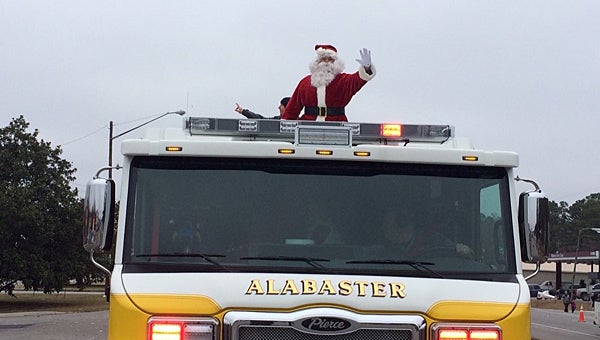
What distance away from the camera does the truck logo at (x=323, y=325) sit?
444 centimetres

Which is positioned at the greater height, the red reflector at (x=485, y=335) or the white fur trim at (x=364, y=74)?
the white fur trim at (x=364, y=74)

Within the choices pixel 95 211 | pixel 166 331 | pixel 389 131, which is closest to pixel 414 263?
pixel 389 131

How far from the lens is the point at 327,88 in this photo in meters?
6.58

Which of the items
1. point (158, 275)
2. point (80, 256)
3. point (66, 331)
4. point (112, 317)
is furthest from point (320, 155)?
point (80, 256)

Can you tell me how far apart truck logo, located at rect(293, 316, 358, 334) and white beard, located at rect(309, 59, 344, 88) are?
255 centimetres

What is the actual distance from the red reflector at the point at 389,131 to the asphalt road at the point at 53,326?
550 inches

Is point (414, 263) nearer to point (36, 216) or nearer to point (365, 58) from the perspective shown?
point (365, 58)

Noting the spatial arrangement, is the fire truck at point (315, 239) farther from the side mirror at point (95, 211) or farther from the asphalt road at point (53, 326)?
the asphalt road at point (53, 326)

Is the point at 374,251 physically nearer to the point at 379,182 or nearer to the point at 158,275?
the point at 379,182

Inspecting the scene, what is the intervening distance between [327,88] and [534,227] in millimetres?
2168

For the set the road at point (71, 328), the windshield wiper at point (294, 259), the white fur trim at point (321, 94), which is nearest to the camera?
the windshield wiper at point (294, 259)

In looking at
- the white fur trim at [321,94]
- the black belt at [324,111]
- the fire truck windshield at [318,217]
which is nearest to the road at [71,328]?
the black belt at [324,111]

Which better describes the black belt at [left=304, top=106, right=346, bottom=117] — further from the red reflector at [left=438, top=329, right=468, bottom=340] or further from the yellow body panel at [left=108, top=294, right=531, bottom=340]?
the red reflector at [left=438, top=329, right=468, bottom=340]

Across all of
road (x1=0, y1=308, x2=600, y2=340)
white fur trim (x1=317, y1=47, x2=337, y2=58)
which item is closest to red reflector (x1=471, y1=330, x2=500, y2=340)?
white fur trim (x1=317, y1=47, x2=337, y2=58)
